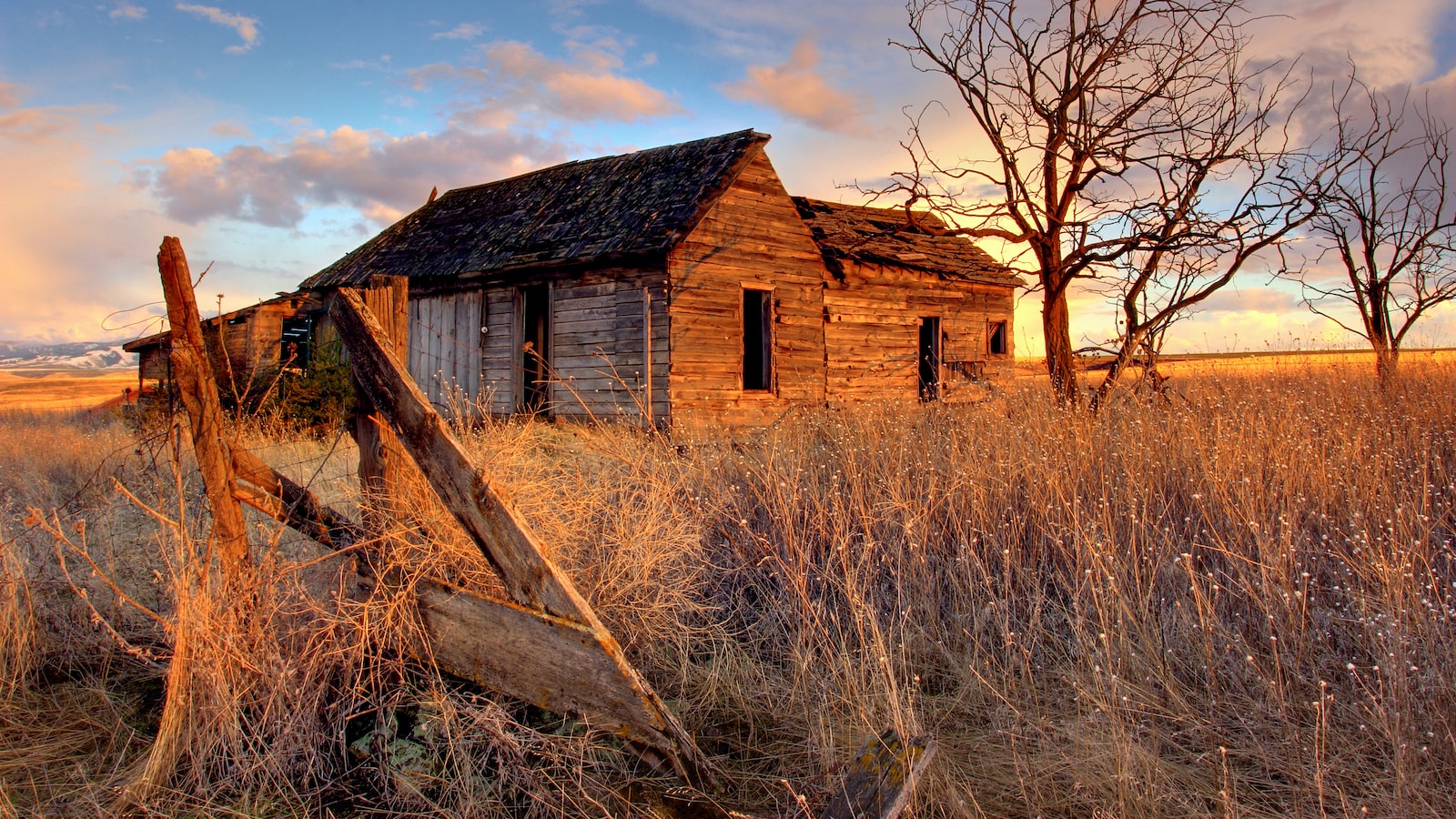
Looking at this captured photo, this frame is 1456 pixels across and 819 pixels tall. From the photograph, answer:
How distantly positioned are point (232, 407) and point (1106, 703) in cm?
1347

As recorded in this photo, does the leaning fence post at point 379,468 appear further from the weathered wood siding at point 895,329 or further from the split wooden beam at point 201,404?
the weathered wood siding at point 895,329

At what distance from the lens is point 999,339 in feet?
63.1

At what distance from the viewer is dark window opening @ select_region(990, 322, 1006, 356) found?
752 inches

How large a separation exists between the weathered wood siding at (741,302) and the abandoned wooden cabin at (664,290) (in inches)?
1.0

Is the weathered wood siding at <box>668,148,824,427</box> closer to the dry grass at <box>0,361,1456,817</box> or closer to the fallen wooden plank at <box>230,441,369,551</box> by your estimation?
the dry grass at <box>0,361,1456,817</box>

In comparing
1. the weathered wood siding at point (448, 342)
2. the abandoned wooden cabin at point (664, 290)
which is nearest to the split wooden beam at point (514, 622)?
the abandoned wooden cabin at point (664, 290)

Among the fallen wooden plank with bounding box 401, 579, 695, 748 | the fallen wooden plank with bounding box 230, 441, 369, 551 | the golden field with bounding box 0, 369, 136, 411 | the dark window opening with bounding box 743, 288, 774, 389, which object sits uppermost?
the dark window opening with bounding box 743, 288, 774, 389

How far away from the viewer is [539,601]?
2.90 metres

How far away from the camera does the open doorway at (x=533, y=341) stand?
42.7 ft

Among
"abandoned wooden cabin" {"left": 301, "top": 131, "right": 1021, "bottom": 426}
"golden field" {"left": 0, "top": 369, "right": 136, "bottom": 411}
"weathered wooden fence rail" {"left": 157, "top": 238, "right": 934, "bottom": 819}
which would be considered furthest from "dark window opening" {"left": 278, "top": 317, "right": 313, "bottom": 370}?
"weathered wooden fence rail" {"left": 157, "top": 238, "right": 934, "bottom": 819}

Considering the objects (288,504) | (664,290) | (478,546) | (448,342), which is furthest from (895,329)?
(478,546)

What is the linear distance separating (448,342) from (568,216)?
10.3ft

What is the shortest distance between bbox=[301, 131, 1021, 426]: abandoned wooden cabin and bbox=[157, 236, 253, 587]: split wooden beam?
652 cm

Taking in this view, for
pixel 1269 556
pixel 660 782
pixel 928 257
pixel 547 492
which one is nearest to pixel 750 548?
pixel 547 492
